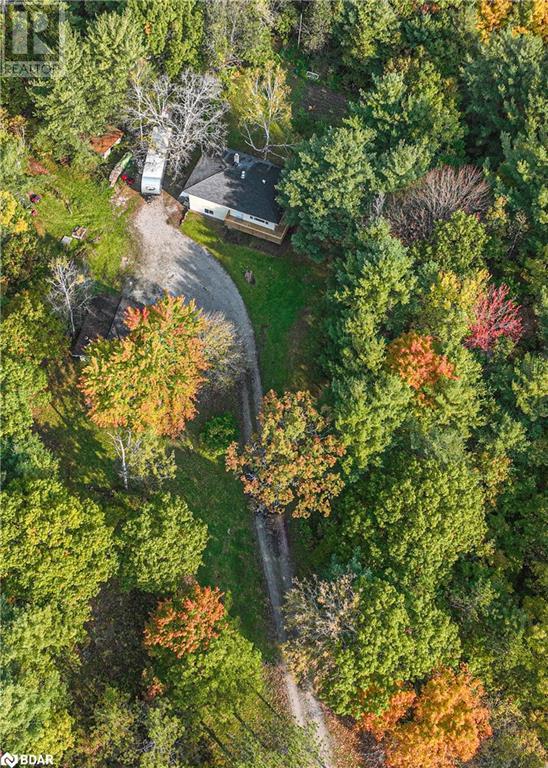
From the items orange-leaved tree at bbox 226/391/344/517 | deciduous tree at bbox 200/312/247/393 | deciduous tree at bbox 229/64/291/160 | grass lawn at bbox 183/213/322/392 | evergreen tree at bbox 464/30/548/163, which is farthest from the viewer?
deciduous tree at bbox 229/64/291/160

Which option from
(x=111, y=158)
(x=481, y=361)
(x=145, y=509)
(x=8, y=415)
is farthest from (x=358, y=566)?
(x=111, y=158)

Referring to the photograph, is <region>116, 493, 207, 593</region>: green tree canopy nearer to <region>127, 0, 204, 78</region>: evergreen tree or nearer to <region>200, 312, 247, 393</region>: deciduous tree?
<region>200, 312, 247, 393</region>: deciduous tree

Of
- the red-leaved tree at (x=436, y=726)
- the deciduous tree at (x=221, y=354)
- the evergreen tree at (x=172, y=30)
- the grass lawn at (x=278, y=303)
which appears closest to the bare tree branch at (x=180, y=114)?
the evergreen tree at (x=172, y=30)

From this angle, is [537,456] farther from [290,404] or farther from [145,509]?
[145,509]

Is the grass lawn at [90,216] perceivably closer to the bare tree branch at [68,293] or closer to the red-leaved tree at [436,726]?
the bare tree branch at [68,293]

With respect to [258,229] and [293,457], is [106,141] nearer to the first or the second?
[258,229]

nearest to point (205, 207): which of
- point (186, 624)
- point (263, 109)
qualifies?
point (263, 109)

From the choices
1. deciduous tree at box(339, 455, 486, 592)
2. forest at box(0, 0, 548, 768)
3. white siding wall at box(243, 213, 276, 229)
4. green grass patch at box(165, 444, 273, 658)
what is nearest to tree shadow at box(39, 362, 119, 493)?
forest at box(0, 0, 548, 768)

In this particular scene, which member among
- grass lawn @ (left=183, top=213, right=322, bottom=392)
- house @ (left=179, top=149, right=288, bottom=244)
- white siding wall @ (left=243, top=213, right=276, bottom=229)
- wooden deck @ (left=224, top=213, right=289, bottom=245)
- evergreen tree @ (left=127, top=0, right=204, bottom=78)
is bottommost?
grass lawn @ (left=183, top=213, right=322, bottom=392)
